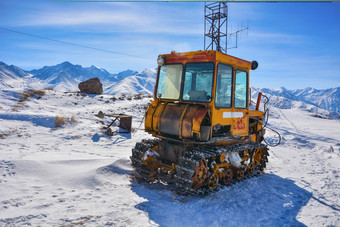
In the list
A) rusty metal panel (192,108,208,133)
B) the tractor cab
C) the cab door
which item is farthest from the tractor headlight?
the cab door

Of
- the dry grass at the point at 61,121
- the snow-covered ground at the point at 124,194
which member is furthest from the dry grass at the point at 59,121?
the snow-covered ground at the point at 124,194

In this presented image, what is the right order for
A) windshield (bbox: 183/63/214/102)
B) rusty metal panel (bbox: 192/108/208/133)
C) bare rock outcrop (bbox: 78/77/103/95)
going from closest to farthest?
1. rusty metal panel (bbox: 192/108/208/133)
2. windshield (bbox: 183/63/214/102)
3. bare rock outcrop (bbox: 78/77/103/95)

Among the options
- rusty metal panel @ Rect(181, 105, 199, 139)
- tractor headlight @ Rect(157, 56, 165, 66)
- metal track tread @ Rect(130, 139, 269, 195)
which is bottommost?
metal track tread @ Rect(130, 139, 269, 195)

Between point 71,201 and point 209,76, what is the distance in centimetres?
442

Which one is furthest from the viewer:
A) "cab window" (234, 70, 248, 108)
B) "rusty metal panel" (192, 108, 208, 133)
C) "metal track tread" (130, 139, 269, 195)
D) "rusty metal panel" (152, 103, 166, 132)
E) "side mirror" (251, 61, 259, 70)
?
"side mirror" (251, 61, 259, 70)

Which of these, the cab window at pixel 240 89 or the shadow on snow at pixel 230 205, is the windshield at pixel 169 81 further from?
the shadow on snow at pixel 230 205

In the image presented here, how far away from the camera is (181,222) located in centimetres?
459

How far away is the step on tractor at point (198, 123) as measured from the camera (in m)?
5.84

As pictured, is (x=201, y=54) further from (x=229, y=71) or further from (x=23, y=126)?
(x=23, y=126)

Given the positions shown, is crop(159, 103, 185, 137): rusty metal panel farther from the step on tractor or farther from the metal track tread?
the metal track tread

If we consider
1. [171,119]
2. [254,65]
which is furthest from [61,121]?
[254,65]

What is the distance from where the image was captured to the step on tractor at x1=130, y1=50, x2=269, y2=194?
5836 mm

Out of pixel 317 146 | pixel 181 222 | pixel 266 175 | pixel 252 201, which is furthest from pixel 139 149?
pixel 317 146

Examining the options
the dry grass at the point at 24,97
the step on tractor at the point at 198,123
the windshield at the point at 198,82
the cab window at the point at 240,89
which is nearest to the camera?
the step on tractor at the point at 198,123
